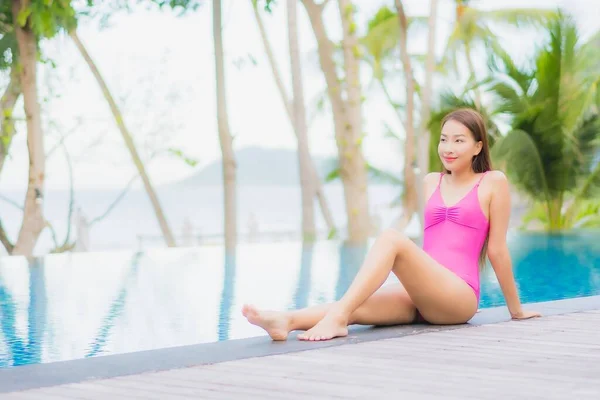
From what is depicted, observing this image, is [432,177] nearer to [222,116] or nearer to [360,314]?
[360,314]

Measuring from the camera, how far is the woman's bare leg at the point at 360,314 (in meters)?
3.14

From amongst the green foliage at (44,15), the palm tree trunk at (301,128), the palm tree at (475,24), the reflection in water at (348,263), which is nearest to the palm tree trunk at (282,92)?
the palm tree trunk at (301,128)

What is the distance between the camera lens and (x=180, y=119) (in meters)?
15.8

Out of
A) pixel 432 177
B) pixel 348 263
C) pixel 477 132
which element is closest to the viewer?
pixel 477 132

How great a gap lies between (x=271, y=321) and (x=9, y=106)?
395 inches

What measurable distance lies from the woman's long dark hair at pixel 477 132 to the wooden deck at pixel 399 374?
0.68 metres

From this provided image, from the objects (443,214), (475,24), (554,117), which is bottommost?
(443,214)

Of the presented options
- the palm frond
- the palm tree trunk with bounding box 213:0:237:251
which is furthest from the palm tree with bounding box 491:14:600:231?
the palm tree trunk with bounding box 213:0:237:251

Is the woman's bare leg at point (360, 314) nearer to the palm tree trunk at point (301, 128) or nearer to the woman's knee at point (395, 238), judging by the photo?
the woman's knee at point (395, 238)

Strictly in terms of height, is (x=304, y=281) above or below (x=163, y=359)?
below

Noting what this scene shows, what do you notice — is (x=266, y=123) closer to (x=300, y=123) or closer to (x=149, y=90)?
(x=149, y=90)

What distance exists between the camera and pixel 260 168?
205ft

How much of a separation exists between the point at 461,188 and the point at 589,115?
9991 mm

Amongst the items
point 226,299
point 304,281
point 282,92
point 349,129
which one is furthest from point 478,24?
point 226,299
